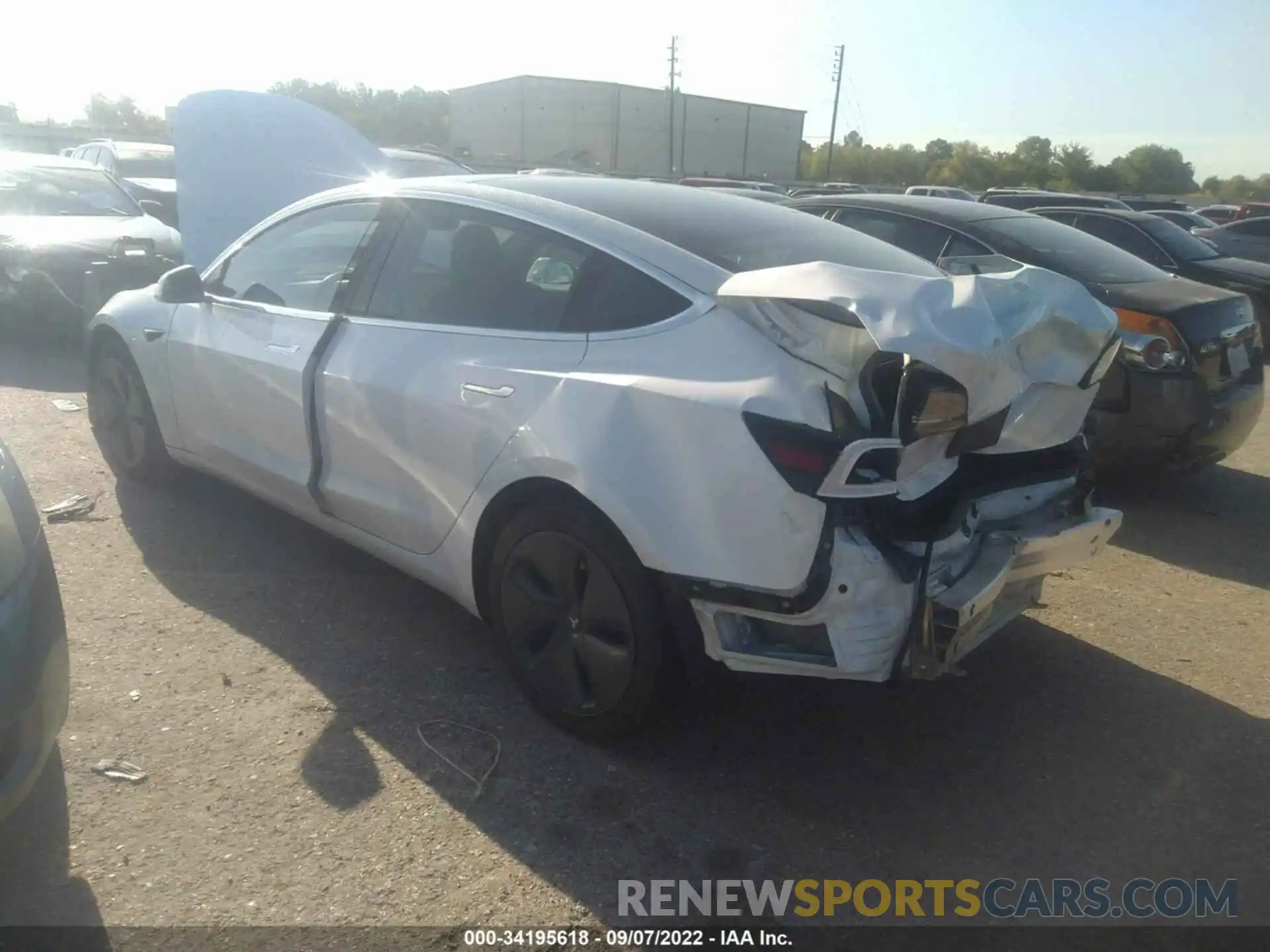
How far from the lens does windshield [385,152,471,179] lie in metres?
9.14

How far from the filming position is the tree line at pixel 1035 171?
66875mm

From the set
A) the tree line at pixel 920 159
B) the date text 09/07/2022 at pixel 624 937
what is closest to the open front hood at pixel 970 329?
the date text 09/07/2022 at pixel 624 937

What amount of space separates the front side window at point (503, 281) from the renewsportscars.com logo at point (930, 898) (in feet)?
4.99

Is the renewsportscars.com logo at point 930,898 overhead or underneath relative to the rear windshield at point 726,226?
underneath

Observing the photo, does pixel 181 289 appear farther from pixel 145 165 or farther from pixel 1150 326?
pixel 145 165

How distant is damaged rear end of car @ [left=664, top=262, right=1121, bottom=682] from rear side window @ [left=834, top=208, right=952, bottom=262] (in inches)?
128

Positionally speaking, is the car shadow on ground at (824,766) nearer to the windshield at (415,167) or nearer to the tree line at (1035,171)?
the windshield at (415,167)

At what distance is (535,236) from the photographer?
333 cm

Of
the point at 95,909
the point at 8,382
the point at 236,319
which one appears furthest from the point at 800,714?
the point at 8,382

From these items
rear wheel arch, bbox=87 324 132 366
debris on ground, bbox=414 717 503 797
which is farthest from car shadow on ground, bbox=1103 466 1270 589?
rear wheel arch, bbox=87 324 132 366

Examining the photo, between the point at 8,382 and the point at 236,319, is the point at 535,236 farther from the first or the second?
the point at 8,382

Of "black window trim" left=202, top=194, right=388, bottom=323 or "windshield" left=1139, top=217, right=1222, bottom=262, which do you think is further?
"windshield" left=1139, top=217, right=1222, bottom=262

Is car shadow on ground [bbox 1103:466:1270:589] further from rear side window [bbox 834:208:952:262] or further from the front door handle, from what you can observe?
the front door handle

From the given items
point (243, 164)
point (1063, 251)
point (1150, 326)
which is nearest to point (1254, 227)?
point (1063, 251)
